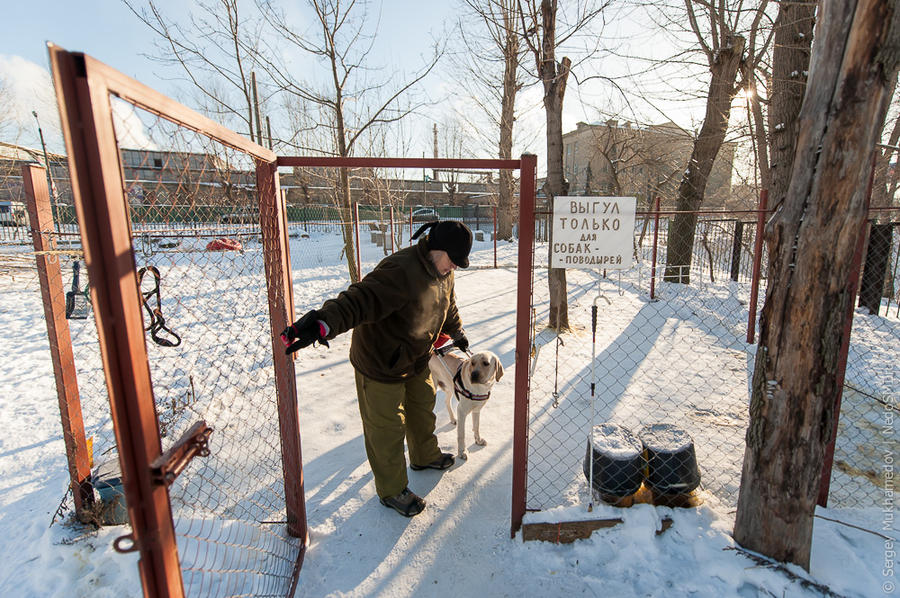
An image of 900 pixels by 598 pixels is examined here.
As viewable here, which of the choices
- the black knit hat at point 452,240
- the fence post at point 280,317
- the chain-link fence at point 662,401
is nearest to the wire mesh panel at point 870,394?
the chain-link fence at point 662,401

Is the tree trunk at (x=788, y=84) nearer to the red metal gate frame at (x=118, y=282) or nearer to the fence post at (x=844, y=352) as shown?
the fence post at (x=844, y=352)

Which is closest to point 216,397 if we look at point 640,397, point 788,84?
point 640,397

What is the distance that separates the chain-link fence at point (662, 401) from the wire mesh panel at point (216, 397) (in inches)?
68.7

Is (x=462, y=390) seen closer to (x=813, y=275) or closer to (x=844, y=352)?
(x=813, y=275)

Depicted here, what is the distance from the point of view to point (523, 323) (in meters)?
2.46

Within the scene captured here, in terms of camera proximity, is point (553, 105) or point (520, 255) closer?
point (520, 255)

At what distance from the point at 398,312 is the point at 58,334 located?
204 centimetres

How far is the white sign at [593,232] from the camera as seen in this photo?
237cm

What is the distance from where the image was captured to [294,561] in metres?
2.44

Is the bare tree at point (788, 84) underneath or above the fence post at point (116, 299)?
above

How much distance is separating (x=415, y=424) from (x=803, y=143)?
283 centimetres

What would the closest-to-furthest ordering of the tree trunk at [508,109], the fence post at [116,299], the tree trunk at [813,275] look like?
the fence post at [116,299], the tree trunk at [813,275], the tree trunk at [508,109]

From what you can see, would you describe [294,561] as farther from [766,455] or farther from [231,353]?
[231,353]

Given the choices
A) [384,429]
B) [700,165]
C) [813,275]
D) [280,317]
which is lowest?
[384,429]
